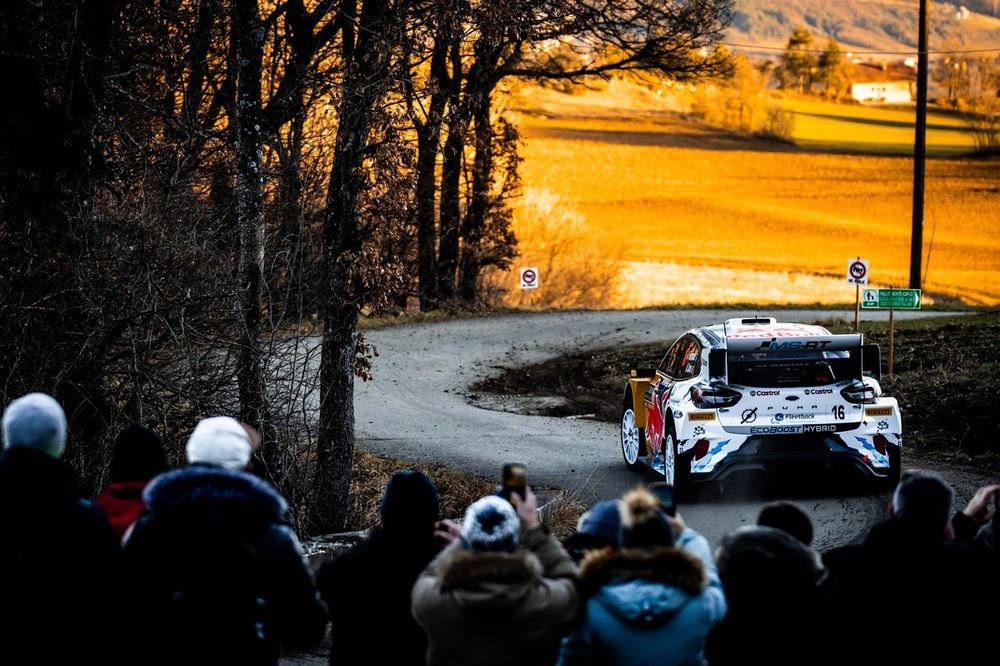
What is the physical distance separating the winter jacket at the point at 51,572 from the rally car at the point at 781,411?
853 cm

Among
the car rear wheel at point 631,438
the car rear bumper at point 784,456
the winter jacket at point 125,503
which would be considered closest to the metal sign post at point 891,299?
the car rear wheel at point 631,438

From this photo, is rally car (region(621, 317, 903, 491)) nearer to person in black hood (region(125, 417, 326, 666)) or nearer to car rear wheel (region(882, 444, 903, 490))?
car rear wheel (region(882, 444, 903, 490))

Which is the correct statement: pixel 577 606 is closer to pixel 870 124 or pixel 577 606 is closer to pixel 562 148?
pixel 562 148

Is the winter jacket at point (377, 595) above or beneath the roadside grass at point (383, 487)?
above

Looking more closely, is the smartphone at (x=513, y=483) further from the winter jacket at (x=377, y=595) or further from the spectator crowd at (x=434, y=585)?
the winter jacket at (x=377, y=595)

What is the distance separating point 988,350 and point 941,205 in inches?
2245

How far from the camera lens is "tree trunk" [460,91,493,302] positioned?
3450cm

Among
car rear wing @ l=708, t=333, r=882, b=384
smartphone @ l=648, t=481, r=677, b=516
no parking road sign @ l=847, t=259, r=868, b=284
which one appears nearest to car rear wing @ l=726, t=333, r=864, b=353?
car rear wing @ l=708, t=333, r=882, b=384

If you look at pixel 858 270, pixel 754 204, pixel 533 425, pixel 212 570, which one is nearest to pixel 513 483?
pixel 212 570

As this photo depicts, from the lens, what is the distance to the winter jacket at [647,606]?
4695 mm

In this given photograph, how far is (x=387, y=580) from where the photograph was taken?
508cm

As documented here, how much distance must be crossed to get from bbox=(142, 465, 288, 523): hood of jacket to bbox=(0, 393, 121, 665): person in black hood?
232 millimetres

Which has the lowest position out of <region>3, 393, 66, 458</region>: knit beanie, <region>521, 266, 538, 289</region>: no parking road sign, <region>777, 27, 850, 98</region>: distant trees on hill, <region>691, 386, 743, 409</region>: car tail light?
<region>691, 386, 743, 409</region>: car tail light

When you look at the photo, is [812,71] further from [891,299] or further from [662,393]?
[662,393]
